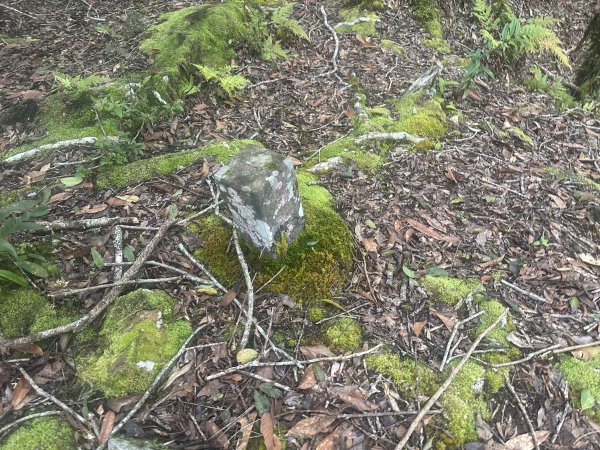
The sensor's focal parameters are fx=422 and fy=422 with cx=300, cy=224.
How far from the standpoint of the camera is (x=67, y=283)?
2.93 meters

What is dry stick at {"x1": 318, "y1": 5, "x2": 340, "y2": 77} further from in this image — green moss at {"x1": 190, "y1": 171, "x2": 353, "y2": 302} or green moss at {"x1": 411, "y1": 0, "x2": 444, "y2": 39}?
green moss at {"x1": 190, "y1": 171, "x2": 353, "y2": 302}

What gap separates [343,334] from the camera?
2.82 m

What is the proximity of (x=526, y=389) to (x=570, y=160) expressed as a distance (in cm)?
318

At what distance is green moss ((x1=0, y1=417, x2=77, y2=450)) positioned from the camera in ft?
7.45

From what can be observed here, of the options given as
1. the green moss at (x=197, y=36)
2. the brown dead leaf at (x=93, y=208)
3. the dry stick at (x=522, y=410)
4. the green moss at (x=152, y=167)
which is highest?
the green moss at (x=197, y=36)

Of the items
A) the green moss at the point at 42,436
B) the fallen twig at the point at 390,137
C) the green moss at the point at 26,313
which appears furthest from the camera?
the fallen twig at the point at 390,137

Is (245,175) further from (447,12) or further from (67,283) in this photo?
(447,12)

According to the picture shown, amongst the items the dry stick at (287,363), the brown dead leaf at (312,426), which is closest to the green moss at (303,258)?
the dry stick at (287,363)

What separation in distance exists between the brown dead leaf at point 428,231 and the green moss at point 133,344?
2.04 metres

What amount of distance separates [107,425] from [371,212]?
8.10 feet

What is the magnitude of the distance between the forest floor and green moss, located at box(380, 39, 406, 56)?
9 centimetres

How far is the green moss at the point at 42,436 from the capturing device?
2.27 meters

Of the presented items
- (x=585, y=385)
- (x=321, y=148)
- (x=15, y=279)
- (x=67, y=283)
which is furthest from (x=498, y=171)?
(x=15, y=279)

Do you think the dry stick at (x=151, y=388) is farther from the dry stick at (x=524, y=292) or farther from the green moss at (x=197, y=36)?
the green moss at (x=197, y=36)
